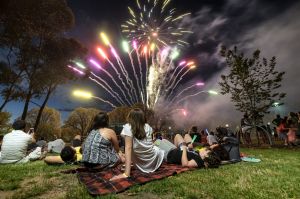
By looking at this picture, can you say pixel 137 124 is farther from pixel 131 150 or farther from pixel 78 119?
pixel 78 119

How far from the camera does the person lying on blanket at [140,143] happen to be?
6.78 metres

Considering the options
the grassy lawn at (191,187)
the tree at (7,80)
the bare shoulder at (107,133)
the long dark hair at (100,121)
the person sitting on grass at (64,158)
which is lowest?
the grassy lawn at (191,187)

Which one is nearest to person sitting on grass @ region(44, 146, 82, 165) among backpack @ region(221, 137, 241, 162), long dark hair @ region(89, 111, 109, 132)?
long dark hair @ region(89, 111, 109, 132)

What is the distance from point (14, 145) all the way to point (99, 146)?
15.1ft

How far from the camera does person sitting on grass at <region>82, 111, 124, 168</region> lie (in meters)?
7.63

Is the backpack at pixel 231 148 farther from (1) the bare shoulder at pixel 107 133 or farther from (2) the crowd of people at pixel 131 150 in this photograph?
(1) the bare shoulder at pixel 107 133

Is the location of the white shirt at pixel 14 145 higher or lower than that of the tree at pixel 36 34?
lower

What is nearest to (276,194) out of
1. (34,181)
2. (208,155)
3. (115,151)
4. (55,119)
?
(208,155)

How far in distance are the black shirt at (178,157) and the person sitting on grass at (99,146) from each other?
1.91 m

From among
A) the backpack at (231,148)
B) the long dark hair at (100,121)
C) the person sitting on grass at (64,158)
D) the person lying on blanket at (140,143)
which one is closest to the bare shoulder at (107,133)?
the long dark hair at (100,121)

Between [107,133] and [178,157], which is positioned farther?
[178,157]

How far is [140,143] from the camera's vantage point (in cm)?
709

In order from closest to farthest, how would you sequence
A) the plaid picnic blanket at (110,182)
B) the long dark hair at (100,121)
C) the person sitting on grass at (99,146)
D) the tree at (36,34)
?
the plaid picnic blanket at (110,182), the person sitting on grass at (99,146), the long dark hair at (100,121), the tree at (36,34)

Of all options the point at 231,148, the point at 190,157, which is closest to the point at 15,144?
the point at 190,157
